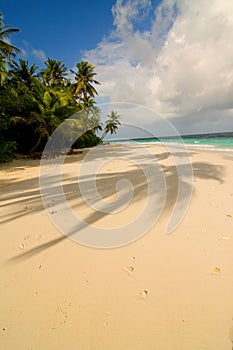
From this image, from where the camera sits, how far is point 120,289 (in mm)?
1752

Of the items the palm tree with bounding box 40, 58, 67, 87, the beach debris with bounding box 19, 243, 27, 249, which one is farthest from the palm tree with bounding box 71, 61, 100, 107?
the beach debris with bounding box 19, 243, 27, 249

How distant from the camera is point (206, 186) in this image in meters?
4.75

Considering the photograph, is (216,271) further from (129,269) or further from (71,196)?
(71,196)

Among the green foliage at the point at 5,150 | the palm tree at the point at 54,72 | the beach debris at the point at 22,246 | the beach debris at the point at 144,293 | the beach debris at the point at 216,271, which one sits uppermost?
the palm tree at the point at 54,72

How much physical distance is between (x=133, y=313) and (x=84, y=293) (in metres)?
0.49

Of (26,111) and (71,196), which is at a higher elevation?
(26,111)

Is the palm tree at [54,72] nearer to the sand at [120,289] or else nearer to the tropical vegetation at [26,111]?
the tropical vegetation at [26,111]

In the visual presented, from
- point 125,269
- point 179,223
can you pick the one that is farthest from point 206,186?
point 125,269

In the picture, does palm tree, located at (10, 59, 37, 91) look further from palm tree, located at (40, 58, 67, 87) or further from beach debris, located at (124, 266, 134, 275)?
beach debris, located at (124, 266, 134, 275)

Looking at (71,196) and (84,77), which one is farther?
(84,77)

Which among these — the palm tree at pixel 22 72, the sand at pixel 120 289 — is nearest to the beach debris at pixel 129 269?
the sand at pixel 120 289

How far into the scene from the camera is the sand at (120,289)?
4.43 feet

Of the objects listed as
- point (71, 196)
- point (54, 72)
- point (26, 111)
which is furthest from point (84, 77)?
point (71, 196)

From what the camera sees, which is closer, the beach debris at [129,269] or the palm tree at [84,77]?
the beach debris at [129,269]
